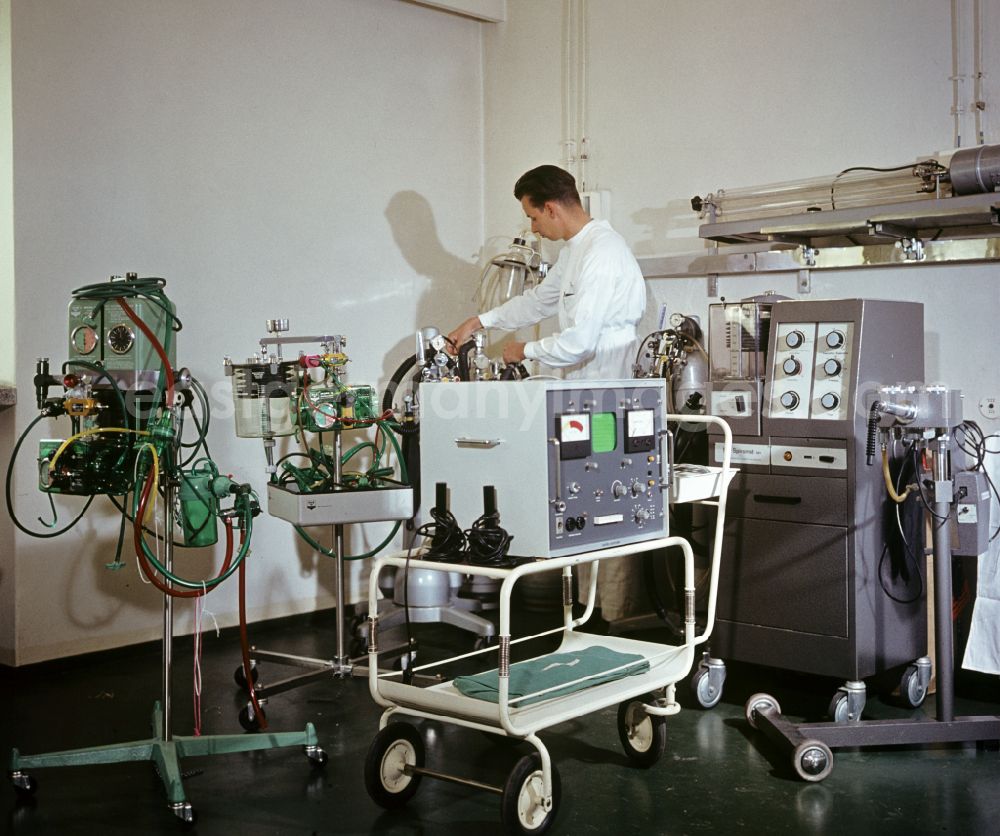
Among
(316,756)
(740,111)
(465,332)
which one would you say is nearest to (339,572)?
(316,756)

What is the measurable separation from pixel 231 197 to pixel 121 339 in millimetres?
1734

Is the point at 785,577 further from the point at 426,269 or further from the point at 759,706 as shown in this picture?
the point at 426,269

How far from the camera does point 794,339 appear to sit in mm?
3355

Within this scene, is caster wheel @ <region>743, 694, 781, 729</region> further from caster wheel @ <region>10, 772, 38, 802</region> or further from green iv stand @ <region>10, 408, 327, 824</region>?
caster wheel @ <region>10, 772, 38, 802</region>

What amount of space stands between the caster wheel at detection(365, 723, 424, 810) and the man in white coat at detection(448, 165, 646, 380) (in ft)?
5.28

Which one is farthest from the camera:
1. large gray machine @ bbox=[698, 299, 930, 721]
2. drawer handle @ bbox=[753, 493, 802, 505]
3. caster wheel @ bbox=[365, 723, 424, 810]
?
drawer handle @ bbox=[753, 493, 802, 505]

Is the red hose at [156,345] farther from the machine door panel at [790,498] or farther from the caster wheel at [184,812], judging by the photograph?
the machine door panel at [790,498]

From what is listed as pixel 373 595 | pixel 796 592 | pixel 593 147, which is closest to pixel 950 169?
pixel 796 592

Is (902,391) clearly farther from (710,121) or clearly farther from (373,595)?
(710,121)

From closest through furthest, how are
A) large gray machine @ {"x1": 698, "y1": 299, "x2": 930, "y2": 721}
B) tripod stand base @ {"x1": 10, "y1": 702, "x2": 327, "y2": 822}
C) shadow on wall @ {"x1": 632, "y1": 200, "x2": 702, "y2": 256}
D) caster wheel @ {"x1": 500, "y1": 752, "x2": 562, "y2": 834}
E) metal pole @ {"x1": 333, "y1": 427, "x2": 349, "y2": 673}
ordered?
caster wheel @ {"x1": 500, "y1": 752, "x2": 562, "y2": 834} < tripod stand base @ {"x1": 10, "y1": 702, "x2": 327, "y2": 822} < large gray machine @ {"x1": 698, "y1": 299, "x2": 930, "y2": 721} < metal pole @ {"x1": 333, "y1": 427, "x2": 349, "y2": 673} < shadow on wall @ {"x1": 632, "y1": 200, "x2": 702, "y2": 256}

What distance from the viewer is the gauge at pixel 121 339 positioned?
2816 mm

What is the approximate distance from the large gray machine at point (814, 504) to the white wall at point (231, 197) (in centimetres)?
195

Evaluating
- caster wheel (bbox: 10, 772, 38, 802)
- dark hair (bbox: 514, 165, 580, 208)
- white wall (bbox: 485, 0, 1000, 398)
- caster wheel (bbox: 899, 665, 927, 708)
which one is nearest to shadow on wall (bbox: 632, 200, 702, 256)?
Answer: white wall (bbox: 485, 0, 1000, 398)

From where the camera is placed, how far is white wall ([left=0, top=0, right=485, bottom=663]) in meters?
3.88
